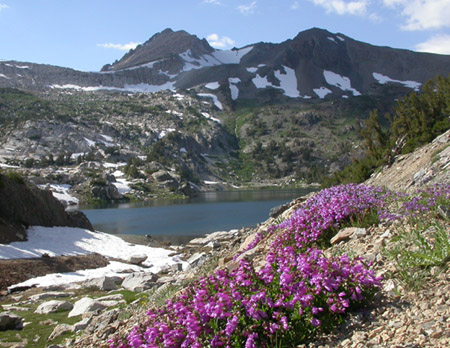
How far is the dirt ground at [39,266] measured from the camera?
66.5ft

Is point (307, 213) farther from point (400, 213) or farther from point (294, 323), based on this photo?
point (294, 323)

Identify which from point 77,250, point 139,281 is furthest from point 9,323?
point 77,250

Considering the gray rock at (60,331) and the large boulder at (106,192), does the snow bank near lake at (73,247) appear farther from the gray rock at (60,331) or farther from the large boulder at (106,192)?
the large boulder at (106,192)

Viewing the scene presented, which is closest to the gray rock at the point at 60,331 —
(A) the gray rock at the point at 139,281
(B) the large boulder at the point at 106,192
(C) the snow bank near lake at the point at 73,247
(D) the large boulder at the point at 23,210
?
(A) the gray rock at the point at 139,281

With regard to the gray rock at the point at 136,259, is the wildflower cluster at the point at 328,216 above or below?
above

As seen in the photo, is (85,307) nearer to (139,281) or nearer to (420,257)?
(139,281)

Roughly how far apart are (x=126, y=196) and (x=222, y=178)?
7896 centimetres

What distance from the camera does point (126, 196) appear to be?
420 ft

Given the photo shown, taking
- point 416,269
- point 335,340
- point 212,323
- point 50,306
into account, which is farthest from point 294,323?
point 50,306

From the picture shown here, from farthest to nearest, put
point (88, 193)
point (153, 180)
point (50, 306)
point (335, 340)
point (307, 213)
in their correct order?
point (153, 180), point (88, 193), point (50, 306), point (307, 213), point (335, 340)

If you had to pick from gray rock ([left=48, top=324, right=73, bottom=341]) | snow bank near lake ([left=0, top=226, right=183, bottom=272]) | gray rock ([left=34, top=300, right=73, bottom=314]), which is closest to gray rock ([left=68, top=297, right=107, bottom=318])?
gray rock ([left=34, top=300, right=73, bottom=314])

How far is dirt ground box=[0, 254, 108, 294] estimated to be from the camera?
20281mm

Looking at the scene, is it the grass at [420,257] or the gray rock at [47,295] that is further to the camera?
the gray rock at [47,295]

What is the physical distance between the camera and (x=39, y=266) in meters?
22.8
